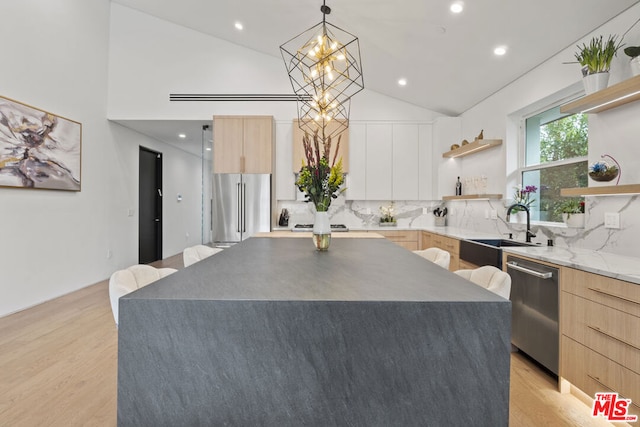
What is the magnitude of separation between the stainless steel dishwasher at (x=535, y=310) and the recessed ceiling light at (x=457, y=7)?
2.15 meters

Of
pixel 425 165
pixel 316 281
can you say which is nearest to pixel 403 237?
pixel 425 165

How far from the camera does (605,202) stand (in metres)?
2.29

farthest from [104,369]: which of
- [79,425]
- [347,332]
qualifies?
[347,332]

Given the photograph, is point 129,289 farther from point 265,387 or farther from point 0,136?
point 0,136

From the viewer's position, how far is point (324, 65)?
228 cm

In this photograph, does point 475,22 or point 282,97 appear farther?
point 282,97

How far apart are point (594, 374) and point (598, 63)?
204cm

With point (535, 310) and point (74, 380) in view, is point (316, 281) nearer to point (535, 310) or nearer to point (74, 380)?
point (535, 310)

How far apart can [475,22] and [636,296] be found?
2484 mm

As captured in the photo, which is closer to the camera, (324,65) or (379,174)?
(324,65)

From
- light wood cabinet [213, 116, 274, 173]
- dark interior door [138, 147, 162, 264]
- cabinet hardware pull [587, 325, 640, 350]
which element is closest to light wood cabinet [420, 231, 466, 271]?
cabinet hardware pull [587, 325, 640, 350]

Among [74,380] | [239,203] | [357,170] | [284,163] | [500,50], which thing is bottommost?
[74,380]

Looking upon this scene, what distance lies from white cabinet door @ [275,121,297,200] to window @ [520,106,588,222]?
9.97 ft

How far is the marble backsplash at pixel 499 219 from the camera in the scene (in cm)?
215
